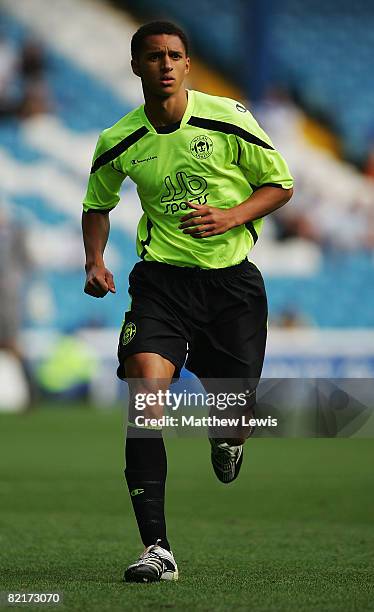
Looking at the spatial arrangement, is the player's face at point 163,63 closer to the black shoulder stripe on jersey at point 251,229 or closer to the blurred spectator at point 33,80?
the black shoulder stripe on jersey at point 251,229

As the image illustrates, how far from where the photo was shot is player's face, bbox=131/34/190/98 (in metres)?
4.72

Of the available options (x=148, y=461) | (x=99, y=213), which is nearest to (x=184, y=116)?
(x=99, y=213)

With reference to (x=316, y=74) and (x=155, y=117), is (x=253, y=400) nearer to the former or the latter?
(x=155, y=117)

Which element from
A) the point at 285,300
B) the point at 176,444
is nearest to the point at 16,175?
the point at 285,300

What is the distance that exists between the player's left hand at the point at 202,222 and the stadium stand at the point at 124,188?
1486 cm

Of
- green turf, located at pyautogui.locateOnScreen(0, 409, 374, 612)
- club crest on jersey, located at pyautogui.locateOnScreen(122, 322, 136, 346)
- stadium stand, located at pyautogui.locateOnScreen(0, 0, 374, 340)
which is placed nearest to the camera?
green turf, located at pyautogui.locateOnScreen(0, 409, 374, 612)

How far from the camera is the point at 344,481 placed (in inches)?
352

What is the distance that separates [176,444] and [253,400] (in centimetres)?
703

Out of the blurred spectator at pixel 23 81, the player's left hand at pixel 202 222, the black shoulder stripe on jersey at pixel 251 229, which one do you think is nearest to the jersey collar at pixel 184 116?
the player's left hand at pixel 202 222

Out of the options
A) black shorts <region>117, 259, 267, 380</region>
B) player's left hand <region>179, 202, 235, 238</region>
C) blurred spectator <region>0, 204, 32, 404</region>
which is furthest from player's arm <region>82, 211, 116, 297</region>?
blurred spectator <region>0, 204, 32, 404</region>

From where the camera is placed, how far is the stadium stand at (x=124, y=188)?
19.9 m

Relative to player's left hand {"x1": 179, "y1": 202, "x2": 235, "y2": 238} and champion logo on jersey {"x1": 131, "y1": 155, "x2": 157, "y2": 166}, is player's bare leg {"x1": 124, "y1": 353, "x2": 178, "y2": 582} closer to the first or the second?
player's left hand {"x1": 179, "y1": 202, "x2": 235, "y2": 238}

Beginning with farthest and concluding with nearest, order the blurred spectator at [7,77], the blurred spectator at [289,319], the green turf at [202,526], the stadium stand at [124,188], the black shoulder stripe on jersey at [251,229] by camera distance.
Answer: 1. the blurred spectator at [7,77]
2. the stadium stand at [124,188]
3. the blurred spectator at [289,319]
4. the black shoulder stripe on jersey at [251,229]
5. the green turf at [202,526]

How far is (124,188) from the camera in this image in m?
20.4
